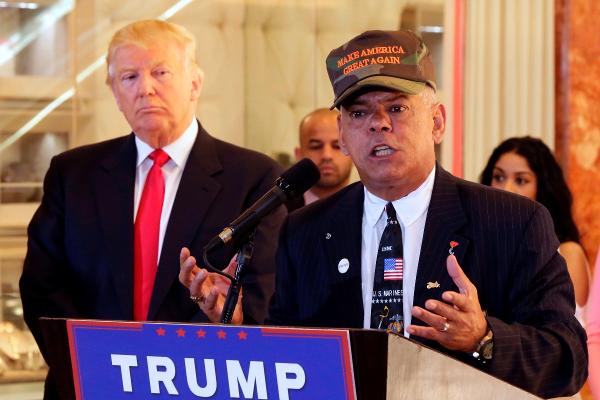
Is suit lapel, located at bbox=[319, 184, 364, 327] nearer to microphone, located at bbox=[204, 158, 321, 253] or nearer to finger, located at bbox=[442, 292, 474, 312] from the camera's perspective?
microphone, located at bbox=[204, 158, 321, 253]

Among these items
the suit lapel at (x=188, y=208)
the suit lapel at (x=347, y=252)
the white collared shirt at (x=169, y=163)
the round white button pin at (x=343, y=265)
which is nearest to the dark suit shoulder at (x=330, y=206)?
the suit lapel at (x=347, y=252)

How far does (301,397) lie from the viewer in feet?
5.32

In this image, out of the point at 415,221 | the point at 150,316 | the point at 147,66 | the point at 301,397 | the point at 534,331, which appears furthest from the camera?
the point at 147,66

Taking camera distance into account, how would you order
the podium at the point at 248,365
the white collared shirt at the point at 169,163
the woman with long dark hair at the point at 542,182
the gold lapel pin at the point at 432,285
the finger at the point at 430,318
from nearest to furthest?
the podium at the point at 248,365 < the finger at the point at 430,318 < the gold lapel pin at the point at 432,285 < the white collared shirt at the point at 169,163 < the woman with long dark hair at the point at 542,182

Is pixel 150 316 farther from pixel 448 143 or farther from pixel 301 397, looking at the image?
pixel 448 143

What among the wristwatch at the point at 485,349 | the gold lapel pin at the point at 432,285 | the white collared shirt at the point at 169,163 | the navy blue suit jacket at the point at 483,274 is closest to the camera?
the wristwatch at the point at 485,349

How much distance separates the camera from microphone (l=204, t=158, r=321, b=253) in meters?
1.92

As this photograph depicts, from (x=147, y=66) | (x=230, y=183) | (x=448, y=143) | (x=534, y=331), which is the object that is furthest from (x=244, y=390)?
(x=448, y=143)

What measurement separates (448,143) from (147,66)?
2473mm

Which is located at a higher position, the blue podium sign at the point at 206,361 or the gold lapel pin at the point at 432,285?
the gold lapel pin at the point at 432,285

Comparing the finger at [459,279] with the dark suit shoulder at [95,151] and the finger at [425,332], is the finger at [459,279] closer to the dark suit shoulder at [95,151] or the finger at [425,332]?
the finger at [425,332]

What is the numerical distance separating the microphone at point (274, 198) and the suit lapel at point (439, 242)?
0.82ft

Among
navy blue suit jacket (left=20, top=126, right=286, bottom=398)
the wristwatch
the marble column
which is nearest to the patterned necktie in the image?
the wristwatch

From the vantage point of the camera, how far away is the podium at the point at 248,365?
1553 millimetres
